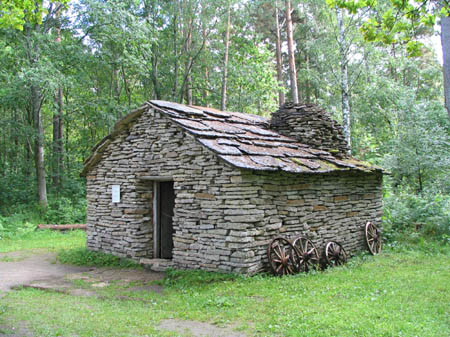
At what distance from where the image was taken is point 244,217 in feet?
24.1

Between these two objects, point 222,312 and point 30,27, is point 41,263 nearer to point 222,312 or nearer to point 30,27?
point 222,312

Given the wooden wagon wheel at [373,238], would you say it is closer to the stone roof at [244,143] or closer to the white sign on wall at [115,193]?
the stone roof at [244,143]

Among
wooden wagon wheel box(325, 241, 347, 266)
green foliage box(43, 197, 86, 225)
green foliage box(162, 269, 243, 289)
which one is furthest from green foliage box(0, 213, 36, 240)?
wooden wagon wheel box(325, 241, 347, 266)

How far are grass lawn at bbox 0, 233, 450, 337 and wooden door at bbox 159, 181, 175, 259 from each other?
1.61m

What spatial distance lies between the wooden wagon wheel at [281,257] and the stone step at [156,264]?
2117 mm

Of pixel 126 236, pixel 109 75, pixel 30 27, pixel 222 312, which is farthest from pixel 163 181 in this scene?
pixel 109 75

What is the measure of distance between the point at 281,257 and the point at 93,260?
4.64 metres

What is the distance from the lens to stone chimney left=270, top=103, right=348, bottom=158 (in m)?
10.2

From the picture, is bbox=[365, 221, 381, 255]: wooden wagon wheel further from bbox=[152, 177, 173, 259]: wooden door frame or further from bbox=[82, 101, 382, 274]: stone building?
bbox=[152, 177, 173, 259]: wooden door frame

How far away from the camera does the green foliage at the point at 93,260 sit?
30.4ft

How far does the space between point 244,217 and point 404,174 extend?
10.8 m

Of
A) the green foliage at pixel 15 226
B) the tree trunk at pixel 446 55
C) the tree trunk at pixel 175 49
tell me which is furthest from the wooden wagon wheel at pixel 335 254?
the tree trunk at pixel 175 49

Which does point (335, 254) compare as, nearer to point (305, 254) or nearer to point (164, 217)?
point (305, 254)

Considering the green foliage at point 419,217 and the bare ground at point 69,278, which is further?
the green foliage at point 419,217
